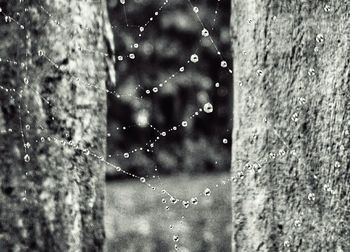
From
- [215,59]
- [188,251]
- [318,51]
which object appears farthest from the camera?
[215,59]

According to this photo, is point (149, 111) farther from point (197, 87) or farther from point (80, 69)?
point (80, 69)

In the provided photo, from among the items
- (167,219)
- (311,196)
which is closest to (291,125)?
(311,196)

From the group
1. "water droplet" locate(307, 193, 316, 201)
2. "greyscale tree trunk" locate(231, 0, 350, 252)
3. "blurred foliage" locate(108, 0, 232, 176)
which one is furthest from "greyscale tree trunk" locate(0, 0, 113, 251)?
"blurred foliage" locate(108, 0, 232, 176)

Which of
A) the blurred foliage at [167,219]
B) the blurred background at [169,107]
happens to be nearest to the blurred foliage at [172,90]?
the blurred background at [169,107]

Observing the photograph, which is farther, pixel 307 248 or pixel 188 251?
pixel 188 251

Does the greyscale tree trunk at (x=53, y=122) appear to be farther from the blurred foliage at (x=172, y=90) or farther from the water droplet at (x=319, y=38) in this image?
the blurred foliage at (x=172, y=90)

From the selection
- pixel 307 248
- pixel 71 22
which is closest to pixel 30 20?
pixel 71 22

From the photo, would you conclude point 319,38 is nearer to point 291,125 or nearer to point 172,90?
point 291,125
